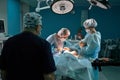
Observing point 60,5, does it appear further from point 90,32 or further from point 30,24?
point 30,24

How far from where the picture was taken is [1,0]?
23.0 feet

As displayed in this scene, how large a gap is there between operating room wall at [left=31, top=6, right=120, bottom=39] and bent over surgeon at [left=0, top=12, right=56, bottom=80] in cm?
821

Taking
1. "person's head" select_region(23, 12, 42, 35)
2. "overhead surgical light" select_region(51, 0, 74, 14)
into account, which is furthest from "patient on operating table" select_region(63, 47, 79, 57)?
"person's head" select_region(23, 12, 42, 35)

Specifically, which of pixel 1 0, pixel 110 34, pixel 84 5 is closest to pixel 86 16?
pixel 84 5

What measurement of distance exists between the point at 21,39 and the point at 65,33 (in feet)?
7.63

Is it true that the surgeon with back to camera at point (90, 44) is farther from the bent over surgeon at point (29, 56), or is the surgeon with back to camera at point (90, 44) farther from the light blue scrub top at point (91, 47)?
the bent over surgeon at point (29, 56)

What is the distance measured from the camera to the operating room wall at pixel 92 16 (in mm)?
10305

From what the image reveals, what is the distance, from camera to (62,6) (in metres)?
3.99

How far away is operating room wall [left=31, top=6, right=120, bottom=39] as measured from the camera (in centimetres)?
1030

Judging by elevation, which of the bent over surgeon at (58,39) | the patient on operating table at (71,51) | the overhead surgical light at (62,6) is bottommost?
the patient on operating table at (71,51)

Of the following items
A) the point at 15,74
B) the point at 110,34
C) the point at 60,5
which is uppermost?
the point at 60,5

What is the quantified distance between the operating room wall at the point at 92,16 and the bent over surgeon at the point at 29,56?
8207 mm

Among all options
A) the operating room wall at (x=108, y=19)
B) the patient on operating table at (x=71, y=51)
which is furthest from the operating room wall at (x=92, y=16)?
the patient on operating table at (x=71, y=51)

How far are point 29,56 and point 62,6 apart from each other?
2076 millimetres
